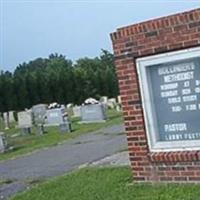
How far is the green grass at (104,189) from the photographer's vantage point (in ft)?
25.1

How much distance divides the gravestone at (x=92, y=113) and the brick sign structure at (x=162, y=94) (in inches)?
775

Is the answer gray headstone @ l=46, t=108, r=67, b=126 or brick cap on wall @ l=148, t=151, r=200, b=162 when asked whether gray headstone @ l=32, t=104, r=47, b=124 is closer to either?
gray headstone @ l=46, t=108, r=67, b=126

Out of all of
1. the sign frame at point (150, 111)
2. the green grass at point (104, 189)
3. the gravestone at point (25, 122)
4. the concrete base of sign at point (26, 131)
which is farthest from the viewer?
the gravestone at point (25, 122)

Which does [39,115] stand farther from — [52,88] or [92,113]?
[52,88]

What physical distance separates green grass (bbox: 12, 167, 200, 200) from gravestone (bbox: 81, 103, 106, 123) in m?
17.0

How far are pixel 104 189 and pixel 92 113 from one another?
20.0m

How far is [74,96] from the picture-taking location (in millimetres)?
56062

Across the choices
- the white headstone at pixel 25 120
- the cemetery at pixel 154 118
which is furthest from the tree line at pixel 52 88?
the cemetery at pixel 154 118

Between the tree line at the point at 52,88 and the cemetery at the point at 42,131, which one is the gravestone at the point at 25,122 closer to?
the cemetery at the point at 42,131

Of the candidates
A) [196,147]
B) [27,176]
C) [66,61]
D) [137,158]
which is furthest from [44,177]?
[66,61]

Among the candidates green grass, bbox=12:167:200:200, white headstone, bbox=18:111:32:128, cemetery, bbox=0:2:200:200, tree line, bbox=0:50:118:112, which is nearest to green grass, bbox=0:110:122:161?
white headstone, bbox=18:111:32:128

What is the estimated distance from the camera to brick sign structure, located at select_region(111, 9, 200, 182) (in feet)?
25.7

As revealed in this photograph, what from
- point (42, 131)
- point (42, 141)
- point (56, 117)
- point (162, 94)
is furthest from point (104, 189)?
point (56, 117)

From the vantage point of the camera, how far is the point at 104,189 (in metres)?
8.70
